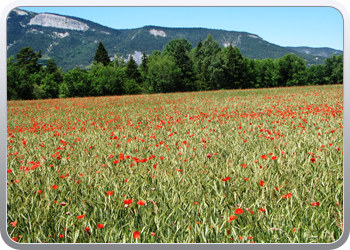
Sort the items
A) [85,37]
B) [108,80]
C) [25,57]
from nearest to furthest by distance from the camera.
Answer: [25,57] → [85,37] → [108,80]

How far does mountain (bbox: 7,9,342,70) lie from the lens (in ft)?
7.29

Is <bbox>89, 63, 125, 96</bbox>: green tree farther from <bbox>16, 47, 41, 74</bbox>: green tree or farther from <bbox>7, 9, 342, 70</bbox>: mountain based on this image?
<bbox>16, 47, 41, 74</bbox>: green tree

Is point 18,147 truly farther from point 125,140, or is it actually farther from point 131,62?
point 131,62

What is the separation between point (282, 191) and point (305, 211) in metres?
0.36

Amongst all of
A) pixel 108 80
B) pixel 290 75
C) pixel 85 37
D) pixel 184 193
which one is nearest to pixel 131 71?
pixel 108 80

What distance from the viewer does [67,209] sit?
2.12 meters

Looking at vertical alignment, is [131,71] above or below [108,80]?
above

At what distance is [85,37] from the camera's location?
3.93 metres

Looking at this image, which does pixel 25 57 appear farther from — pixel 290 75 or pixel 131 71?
pixel 131 71

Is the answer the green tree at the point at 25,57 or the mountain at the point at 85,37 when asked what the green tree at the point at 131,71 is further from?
the green tree at the point at 25,57

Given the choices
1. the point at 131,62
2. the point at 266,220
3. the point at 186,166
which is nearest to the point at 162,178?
the point at 186,166

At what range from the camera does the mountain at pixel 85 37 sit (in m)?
2.22

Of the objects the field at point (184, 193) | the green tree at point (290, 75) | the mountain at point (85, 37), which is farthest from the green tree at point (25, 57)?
the green tree at point (290, 75)

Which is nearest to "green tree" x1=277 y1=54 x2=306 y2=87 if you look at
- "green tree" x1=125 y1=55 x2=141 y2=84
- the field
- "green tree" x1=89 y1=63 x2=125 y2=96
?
the field
